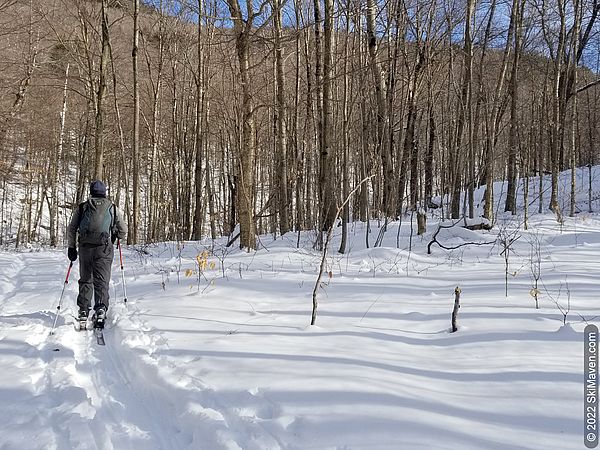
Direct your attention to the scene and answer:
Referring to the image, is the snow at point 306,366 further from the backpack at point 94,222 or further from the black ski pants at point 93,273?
the backpack at point 94,222

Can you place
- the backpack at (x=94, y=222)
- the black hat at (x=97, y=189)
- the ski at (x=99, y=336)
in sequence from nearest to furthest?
the ski at (x=99, y=336)
the backpack at (x=94, y=222)
the black hat at (x=97, y=189)

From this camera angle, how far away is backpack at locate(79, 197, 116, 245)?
537cm

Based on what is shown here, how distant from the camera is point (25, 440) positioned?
2.63 m

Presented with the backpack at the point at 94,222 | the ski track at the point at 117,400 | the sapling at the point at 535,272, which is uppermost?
the backpack at the point at 94,222

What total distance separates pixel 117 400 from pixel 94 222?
283 cm

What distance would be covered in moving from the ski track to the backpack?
1118 mm

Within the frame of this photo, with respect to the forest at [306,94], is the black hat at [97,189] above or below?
below

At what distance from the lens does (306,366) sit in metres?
3.52

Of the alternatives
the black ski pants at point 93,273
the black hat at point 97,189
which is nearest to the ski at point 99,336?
the black ski pants at point 93,273

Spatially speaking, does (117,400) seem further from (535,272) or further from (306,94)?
(306,94)

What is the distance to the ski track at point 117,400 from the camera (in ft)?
8.66

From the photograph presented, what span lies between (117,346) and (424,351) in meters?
3.13

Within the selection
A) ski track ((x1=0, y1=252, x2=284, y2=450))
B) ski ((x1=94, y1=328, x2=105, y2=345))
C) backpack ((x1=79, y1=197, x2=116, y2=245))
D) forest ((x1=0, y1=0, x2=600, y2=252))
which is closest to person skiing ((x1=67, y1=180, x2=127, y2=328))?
backpack ((x1=79, y1=197, x2=116, y2=245))

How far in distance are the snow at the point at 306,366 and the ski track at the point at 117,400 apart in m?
0.01
